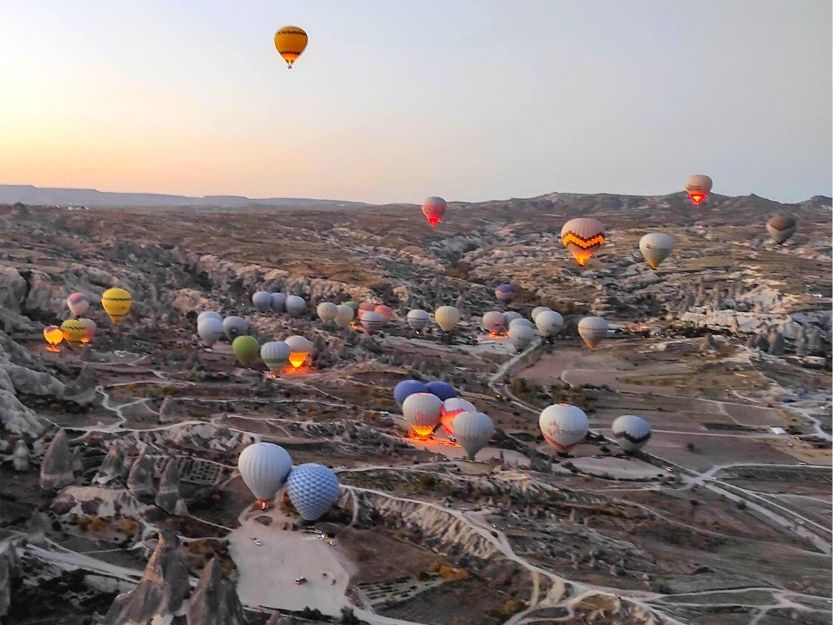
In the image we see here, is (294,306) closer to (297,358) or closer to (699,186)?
(297,358)

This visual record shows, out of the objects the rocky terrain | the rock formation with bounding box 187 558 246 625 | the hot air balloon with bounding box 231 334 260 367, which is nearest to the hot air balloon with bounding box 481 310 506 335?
the rocky terrain

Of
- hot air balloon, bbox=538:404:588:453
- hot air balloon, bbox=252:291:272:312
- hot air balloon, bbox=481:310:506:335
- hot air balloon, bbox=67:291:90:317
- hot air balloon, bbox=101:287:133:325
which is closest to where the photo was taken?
hot air balloon, bbox=538:404:588:453

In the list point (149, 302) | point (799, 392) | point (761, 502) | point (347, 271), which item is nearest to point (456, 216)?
point (347, 271)

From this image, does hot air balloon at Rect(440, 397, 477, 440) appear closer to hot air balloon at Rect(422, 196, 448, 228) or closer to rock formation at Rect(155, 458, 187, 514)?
rock formation at Rect(155, 458, 187, 514)

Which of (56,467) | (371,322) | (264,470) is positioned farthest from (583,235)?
(56,467)

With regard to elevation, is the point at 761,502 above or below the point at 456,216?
below

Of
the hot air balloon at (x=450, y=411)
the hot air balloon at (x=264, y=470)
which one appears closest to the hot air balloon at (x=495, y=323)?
the hot air balloon at (x=450, y=411)

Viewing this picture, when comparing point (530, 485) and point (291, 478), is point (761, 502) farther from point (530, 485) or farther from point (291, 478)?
point (291, 478)
